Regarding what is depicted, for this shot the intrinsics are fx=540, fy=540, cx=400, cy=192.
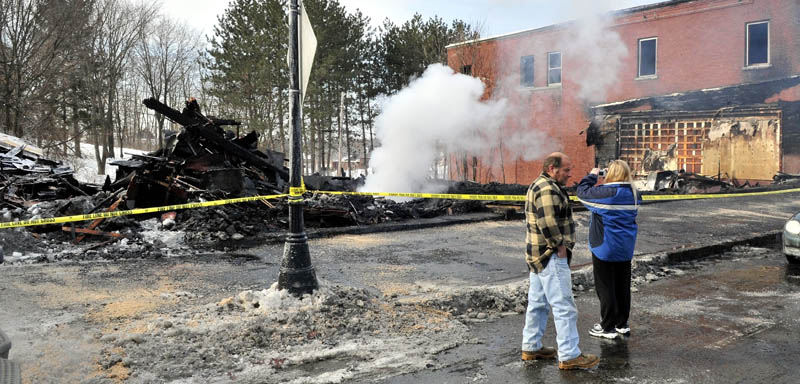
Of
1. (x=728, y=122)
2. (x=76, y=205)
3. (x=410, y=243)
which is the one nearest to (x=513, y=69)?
(x=728, y=122)

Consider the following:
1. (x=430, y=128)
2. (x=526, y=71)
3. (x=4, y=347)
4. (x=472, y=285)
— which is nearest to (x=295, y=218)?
(x=472, y=285)

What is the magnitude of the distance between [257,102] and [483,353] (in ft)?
102

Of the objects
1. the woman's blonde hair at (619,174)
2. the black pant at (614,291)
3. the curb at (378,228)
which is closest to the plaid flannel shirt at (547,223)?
the woman's blonde hair at (619,174)

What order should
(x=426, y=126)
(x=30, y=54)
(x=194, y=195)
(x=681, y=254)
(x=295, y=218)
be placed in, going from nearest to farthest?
(x=295, y=218)
(x=681, y=254)
(x=194, y=195)
(x=426, y=126)
(x=30, y=54)

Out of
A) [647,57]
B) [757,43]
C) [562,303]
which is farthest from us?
[647,57]

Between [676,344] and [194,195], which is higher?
[194,195]

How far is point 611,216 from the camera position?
4.53 meters

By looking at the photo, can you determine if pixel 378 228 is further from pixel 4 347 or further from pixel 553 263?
pixel 4 347

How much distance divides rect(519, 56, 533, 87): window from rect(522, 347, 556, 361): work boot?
25.4m

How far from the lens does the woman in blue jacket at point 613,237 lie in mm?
4500

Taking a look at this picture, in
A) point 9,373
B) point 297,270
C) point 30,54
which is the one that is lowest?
point 297,270

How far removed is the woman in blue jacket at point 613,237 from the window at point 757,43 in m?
21.8

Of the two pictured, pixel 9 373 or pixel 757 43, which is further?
pixel 757 43

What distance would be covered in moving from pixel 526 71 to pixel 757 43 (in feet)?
33.4
